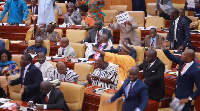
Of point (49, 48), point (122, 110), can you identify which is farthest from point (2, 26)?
point (122, 110)

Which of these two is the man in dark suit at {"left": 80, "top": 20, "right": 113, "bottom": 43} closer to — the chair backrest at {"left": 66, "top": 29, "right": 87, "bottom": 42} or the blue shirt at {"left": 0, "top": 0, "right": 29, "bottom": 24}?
the chair backrest at {"left": 66, "top": 29, "right": 87, "bottom": 42}

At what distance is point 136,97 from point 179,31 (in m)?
4.03

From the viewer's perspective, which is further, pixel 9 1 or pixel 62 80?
pixel 9 1

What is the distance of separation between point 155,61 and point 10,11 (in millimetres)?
6363

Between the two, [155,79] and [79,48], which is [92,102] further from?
[79,48]

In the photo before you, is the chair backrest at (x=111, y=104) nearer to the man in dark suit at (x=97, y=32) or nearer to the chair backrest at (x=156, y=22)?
the man in dark suit at (x=97, y=32)

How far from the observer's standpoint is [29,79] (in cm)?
899

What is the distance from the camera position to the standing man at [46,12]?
14078 mm

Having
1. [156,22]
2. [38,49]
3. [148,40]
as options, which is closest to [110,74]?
[148,40]

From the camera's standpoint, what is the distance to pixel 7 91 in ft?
33.3

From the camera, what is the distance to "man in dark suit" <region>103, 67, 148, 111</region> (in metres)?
7.57

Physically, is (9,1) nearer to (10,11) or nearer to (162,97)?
(10,11)

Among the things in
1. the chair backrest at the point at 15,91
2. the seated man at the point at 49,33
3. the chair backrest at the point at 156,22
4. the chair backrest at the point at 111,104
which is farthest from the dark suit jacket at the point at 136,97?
the chair backrest at the point at 156,22

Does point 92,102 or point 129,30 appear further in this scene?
point 129,30
